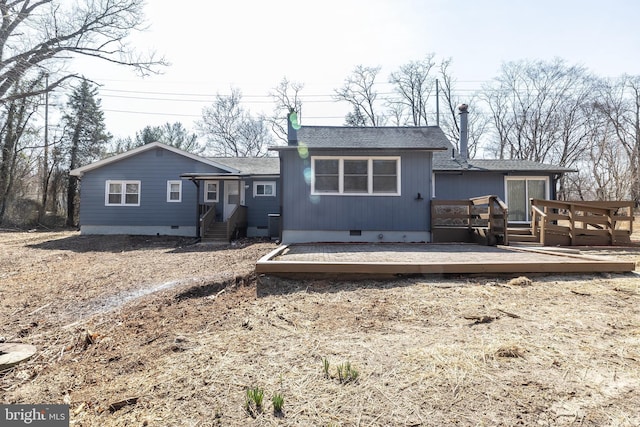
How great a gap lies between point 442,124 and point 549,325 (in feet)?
92.2

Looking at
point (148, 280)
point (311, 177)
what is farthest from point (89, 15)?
point (148, 280)

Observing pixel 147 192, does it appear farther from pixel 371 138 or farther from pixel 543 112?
pixel 543 112

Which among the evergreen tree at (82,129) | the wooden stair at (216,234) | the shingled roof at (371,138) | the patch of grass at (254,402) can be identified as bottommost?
the patch of grass at (254,402)

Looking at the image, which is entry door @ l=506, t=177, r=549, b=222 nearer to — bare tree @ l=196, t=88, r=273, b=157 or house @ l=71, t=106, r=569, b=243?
house @ l=71, t=106, r=569, b=243

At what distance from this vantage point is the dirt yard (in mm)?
1917

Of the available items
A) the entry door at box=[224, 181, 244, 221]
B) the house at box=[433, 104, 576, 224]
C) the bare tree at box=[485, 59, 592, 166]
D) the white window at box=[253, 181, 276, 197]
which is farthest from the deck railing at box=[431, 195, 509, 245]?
the bare tree at box=[485, 59, 592, 166]

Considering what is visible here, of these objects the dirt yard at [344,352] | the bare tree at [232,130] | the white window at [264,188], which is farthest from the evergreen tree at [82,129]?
the dirt yard at [344,352]

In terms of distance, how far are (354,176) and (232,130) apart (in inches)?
951

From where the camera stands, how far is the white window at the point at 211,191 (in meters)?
14.9

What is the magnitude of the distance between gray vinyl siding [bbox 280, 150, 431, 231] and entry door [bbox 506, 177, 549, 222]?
5.76 metres

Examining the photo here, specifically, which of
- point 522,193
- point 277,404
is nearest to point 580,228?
point 522,193

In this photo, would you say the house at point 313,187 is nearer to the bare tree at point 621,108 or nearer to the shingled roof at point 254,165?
the shingled roof at point 254,165

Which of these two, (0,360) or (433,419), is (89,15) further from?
(433,419)

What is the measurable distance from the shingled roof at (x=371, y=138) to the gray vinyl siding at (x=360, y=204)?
1.30ft
